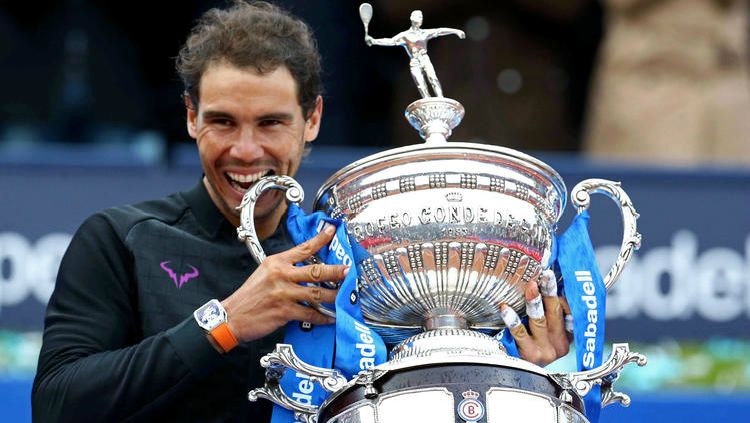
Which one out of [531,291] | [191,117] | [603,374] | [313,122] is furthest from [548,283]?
[191,117]

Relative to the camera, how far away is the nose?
6.34 ft

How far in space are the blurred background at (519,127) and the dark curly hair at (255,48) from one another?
3.59 feet

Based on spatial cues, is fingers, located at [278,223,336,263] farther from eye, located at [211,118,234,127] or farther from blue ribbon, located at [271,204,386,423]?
eye, located at [211,118,234,127]

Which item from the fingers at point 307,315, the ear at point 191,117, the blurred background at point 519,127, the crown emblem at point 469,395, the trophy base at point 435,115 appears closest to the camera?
the crown emblem at point 469,395

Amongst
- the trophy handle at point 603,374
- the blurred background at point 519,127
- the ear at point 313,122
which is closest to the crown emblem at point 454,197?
the trophy handle at point 603,374

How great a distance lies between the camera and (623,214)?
1.89 m

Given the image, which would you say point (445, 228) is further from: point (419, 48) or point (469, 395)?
point (419, 48)

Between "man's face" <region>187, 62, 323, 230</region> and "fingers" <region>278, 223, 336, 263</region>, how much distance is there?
0.18 m

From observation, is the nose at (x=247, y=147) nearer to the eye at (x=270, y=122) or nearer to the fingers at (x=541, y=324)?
the eye at (x=270, y=122)

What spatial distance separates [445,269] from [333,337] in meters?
0.18

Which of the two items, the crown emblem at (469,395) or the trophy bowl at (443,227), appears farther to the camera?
the trophy bowl at (443,227)

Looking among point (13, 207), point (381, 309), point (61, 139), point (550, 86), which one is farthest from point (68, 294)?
point (550, 86)

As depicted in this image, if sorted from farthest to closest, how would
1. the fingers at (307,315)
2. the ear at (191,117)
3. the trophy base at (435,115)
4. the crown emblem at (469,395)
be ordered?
1. the ear at (191,117)
2. the trophy base at (435,115)
3. the fingers at (307,315)
4. the crown emblem at (469,395)

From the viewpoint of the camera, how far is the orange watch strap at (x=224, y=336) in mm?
1771
